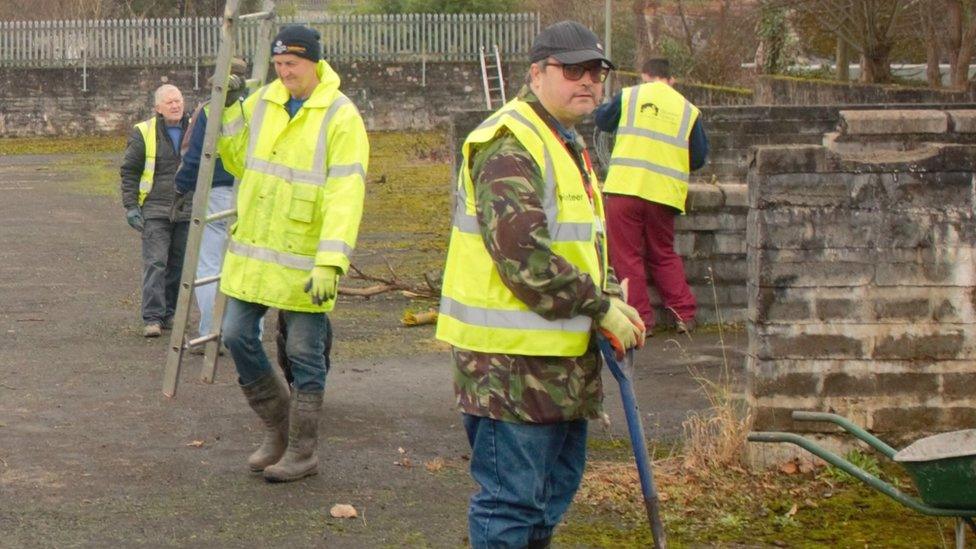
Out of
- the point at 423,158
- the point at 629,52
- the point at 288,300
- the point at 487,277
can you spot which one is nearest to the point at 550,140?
the point at 487,277

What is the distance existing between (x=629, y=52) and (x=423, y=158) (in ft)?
47.9

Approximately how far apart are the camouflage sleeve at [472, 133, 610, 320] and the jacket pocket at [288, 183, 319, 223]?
2042 millimetres

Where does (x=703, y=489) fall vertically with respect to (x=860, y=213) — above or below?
below

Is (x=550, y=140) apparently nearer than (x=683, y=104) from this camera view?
Yes

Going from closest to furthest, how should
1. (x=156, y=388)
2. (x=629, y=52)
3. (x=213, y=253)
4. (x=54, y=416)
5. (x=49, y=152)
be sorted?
(x=54, y=416) < (x=156, y=388) < (x=213, y=253) < (x=49, y=152) < (x=629, y=52)

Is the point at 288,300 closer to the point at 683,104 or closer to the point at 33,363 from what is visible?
the point at 33,363

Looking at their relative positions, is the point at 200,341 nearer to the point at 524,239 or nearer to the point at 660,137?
the point at 524,239

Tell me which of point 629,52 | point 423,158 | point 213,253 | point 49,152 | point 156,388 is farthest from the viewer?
point 629,52

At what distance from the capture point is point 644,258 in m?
10.9

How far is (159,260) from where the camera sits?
1136 centimetres

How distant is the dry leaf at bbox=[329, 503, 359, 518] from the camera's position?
668 cm

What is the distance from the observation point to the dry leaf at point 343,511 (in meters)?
6.68

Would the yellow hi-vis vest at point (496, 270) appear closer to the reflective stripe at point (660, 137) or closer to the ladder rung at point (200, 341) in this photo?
the ladder rung at point (200, 341)

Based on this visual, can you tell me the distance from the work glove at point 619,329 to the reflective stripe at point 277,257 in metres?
2.17
